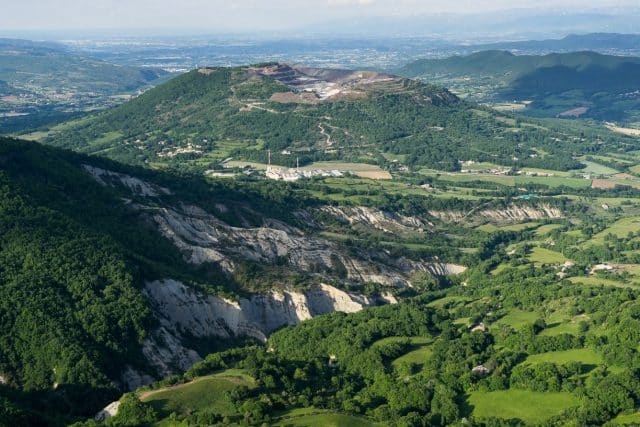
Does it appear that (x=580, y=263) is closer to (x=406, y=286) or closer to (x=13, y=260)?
(x=406, y=286)

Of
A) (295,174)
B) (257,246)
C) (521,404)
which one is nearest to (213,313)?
(257,246)

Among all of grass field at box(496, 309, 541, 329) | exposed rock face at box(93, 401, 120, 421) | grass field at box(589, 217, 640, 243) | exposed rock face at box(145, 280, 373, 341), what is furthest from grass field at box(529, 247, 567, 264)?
exposed rock face at box(93, 401, 120, 421)

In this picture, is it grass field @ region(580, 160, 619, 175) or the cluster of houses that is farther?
grass field @ region(580, 160, 619, 175)

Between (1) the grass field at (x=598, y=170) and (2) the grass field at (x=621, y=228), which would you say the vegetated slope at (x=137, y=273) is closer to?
(2) the grass field at (x=621, y=228)

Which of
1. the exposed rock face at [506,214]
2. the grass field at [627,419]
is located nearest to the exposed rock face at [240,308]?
the grass field at [627,419]

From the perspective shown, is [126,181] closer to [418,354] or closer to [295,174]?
[418,354]

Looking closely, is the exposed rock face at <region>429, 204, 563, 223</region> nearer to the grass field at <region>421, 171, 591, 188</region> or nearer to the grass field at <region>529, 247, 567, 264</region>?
the grass field at <region>421, 171, 591, 188</region>

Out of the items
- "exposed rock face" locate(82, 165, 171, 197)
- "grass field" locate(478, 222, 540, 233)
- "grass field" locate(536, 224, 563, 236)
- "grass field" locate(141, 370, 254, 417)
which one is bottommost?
"grass field" locate(478, 222, 540, 233)

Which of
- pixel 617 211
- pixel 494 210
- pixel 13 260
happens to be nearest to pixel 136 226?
pixel 13 260
